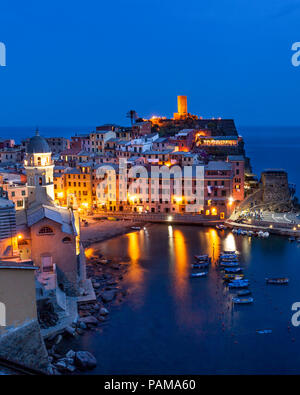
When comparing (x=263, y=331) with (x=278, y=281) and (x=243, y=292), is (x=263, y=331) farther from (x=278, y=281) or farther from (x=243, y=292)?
(x=278, y=281)

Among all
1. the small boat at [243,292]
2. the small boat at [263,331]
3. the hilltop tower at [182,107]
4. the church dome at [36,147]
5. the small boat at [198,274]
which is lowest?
the small boat at [263,331]

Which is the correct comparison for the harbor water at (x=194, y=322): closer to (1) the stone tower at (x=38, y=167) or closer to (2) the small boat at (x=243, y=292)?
(2) the small boat at (x=243, y=292)

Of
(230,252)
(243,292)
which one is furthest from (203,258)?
(243,292)

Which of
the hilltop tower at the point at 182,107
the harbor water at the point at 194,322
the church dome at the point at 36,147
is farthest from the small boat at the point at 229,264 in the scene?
the hilltop tower at the point at 182,107

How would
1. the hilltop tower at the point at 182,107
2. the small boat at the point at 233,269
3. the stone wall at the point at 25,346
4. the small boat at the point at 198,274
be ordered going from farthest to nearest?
the hilltop tower at the point at 182,107 → the small boat at the point at 233,269 → the small boat at the point at 198,274 → the stone wall at the point at 25,346

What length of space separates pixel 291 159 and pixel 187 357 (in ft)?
196

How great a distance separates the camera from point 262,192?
37.0 meters

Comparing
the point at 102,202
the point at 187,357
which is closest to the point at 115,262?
the point at 187,357

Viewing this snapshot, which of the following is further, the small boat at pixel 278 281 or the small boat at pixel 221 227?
the small boat at pixel 221 227

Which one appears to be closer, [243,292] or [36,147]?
[243,292]

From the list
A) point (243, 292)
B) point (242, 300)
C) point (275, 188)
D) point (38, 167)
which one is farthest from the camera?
point (275, 188)

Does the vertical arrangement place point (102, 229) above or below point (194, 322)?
above

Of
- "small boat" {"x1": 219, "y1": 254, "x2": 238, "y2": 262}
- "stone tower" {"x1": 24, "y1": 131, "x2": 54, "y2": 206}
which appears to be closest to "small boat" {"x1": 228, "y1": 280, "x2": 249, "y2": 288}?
"small boat" {"x1": 219, "y1": 254, "x2": 238, "y2": 262}
